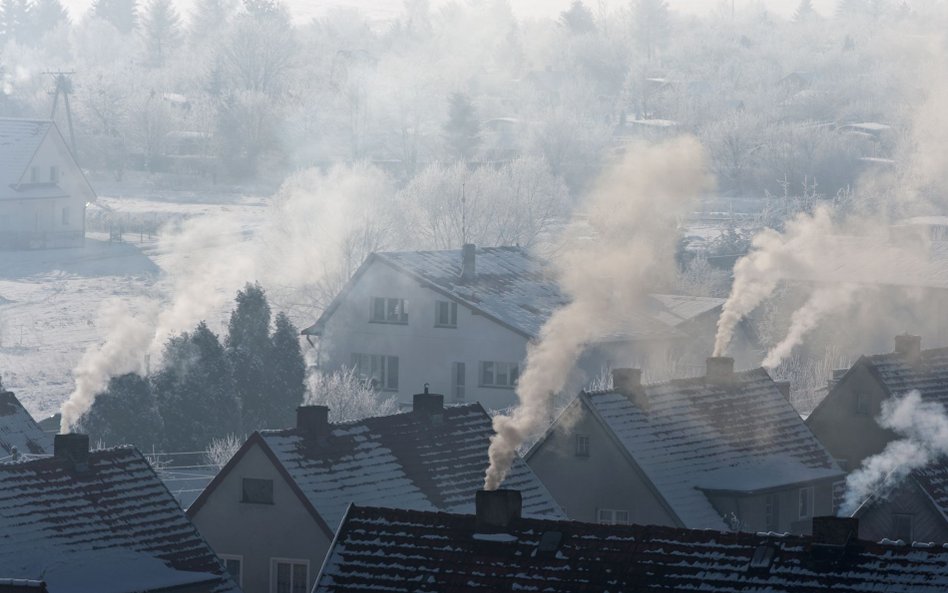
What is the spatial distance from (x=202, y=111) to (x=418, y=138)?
18.2 metres

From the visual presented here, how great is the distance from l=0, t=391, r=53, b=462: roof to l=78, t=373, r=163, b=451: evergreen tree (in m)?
13.0

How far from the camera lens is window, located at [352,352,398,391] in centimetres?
7000

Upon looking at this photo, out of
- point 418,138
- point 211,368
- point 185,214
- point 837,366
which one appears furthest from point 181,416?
point 418,138

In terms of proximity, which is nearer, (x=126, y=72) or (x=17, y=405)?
(x=17, y=405)

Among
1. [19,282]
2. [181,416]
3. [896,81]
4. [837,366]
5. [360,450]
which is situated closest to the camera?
[360,450]

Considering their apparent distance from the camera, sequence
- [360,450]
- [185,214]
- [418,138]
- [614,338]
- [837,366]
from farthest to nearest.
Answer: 1. [418,138]
2. [185,214]
3. [837,366]
4. [614,338]
5. [360,450]

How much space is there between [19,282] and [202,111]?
71.2m

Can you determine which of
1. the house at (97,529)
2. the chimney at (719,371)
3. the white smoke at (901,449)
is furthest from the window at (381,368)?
the house at (97,529)

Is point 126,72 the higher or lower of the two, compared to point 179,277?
higher

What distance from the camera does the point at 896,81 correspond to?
196 metres

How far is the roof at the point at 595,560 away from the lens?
73.2 feet

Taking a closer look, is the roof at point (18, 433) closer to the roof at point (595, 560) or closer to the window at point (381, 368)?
the roof at point (595, 560)

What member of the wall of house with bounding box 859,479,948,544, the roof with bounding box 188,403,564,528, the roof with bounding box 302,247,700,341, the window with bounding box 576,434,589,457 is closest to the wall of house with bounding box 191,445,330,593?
the roof with bounding box 188,403,564,528

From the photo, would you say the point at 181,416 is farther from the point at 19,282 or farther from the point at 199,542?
the point at 19,282
